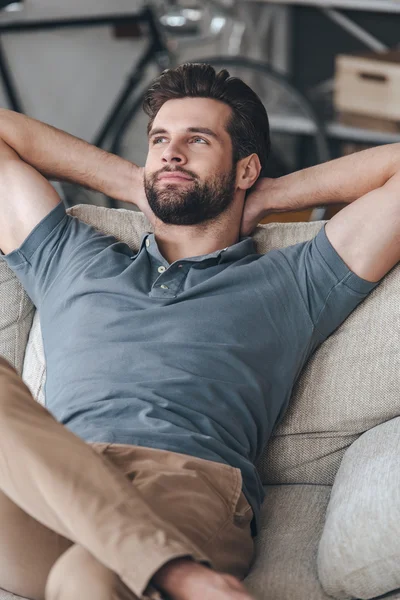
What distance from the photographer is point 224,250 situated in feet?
5.72

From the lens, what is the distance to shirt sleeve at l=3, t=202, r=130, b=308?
5.85ft

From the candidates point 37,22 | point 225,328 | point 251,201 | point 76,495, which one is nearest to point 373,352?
point 225,328

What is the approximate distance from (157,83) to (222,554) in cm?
106

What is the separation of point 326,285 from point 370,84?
230 cm

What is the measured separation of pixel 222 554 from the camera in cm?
137

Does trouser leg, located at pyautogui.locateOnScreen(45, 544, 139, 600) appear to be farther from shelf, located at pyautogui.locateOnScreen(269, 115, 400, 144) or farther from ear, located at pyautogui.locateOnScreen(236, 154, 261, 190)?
shelf, located at pyautogui.locateOnScreen(269, 115, 400, 144)

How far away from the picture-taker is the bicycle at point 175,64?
12.6 feet

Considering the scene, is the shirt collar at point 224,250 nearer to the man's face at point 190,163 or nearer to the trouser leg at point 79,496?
the man's face at point 190,163

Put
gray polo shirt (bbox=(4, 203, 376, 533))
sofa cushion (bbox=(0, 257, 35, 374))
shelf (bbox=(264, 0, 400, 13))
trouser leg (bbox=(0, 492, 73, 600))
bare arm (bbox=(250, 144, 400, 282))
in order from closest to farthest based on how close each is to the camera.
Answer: trouser leg (bbox=(0, 492, 73, 600)), gray polo shirt (bbox=(4, 203, 376, 533)), bare arm (bbox=(250, 144, 400, 282)), sofa cushion (bbox=(0, 257, 35, 374)), shelf (bbox=(264, 0, 400, 13))

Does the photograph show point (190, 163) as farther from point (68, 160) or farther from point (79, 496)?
point (79, 496)

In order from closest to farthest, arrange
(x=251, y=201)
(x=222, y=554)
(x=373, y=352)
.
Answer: (x=222, y=554) < (x=373, y=352) < (x=251, y=201)

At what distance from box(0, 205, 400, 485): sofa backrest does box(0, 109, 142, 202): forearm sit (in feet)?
1.88

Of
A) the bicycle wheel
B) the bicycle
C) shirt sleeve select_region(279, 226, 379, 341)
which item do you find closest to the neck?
shirt sleeve select_region(279, 226, 379, 341)

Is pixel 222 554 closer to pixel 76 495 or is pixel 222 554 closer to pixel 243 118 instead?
pixel 76 495
